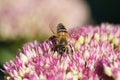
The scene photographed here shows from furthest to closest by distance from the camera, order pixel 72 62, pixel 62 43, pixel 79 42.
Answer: pixel 79 42 < pixel 62 43 < pixel 72 62

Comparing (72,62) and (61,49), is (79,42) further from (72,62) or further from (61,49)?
(72,62)

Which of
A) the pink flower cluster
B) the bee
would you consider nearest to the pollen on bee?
the pink flower cluster

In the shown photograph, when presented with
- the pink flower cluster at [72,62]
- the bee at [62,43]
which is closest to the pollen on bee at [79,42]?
the pink flower cluster at [72,62]

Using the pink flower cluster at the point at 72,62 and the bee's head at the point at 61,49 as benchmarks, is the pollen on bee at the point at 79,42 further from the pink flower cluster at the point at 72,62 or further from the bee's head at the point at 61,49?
Answer: the bee's head at the point at 61,49

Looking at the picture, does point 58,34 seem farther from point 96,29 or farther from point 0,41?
point 0,41

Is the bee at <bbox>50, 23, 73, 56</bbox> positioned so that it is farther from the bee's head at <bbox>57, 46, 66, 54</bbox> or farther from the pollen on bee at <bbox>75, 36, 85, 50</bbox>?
the pollen on bee at <bbox>75, 36, 85, 50</bbox>

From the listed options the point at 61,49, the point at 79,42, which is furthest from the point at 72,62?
the point at 79,42

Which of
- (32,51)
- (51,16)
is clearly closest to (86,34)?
(32,51)

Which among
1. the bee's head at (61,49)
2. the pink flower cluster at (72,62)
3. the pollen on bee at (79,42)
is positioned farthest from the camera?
the pollen on bee at (79,42)
